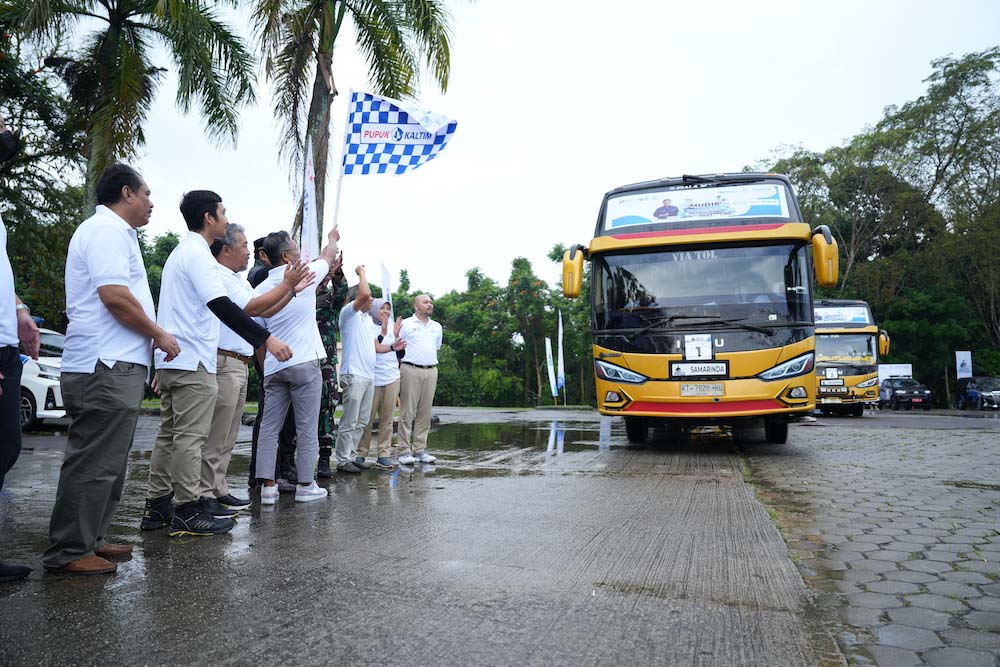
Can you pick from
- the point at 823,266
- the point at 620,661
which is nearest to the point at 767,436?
the point at 823,266

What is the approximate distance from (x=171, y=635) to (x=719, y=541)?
292 cm

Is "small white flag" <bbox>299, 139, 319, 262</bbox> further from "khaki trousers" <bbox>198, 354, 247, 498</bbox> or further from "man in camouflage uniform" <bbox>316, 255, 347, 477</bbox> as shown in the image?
"khaki trousers" <bbox>198, 354, 247, 498</bbox>

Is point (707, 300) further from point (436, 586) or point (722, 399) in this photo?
point (436, 586)

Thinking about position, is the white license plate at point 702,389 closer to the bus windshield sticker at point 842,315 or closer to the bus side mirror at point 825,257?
the bus side mirror at point 825,257

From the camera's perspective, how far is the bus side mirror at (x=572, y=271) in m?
9.93

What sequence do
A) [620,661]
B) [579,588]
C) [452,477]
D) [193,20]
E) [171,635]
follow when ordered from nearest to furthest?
[620,661] < [171,635] < [579,588] < [452,477] < [193,20]

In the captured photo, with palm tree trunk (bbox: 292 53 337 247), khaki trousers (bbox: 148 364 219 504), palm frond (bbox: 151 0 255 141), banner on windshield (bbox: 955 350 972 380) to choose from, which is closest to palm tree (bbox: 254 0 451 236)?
palm tree trunk (bbox: 292 53 337 247)

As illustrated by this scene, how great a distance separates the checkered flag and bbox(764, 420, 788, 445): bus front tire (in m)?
6.00

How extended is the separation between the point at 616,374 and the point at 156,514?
20.0 feet

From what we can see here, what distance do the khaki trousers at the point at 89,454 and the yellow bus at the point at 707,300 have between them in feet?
22.1

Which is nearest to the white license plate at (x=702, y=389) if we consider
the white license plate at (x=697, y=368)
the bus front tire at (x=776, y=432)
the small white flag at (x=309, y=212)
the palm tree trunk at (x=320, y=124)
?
the white license plate at (x=697, y=368)

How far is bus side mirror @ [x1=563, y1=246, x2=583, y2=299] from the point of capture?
9.93 m

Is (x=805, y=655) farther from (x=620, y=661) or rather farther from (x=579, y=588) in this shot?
(x=579, y=588)

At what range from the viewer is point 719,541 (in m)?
4.29
